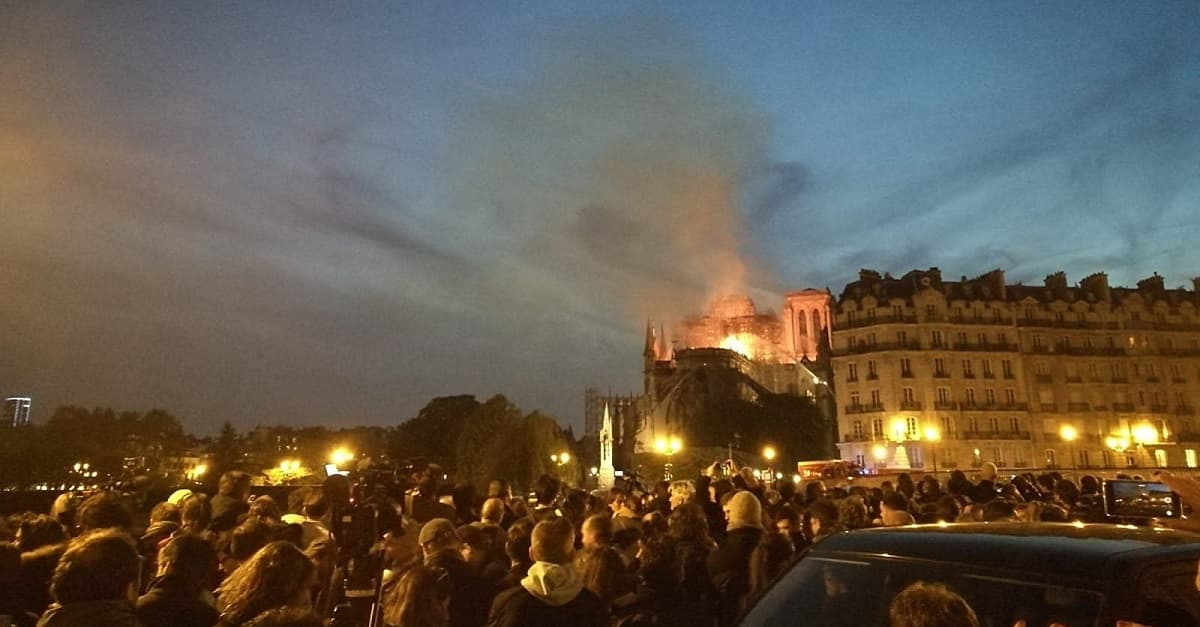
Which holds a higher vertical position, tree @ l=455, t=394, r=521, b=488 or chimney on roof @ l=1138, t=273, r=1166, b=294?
chimney on roof @ l=1138, t=273, r=1166, b=294

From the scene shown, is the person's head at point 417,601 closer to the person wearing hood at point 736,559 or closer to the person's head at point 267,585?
the person's head at point 267,585

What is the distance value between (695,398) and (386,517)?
87.1 meters

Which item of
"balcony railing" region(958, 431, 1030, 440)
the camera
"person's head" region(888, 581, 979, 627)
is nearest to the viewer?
"person's head" region(888, 581, 979, 627)

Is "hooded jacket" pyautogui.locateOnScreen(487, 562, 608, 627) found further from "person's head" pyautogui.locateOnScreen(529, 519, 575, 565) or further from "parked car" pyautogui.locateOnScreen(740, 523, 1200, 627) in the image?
"parked car" pyautogui.locateOnScreen(740, 523, 1200, 627)

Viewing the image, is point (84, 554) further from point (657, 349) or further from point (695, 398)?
point (657, 349)

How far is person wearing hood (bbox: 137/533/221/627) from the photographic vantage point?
4.59 metres

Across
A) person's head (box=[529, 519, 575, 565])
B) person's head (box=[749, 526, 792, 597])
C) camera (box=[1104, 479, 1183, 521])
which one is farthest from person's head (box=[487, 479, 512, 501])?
camera (box=[1104, 479, 1183, 521])

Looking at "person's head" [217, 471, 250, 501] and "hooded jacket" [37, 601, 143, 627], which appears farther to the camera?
"person's head" [217, 471, 250, 501]

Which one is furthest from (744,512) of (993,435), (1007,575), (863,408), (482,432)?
(993,435)

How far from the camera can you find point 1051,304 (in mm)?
79812

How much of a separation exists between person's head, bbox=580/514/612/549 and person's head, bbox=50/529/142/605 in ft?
12.0

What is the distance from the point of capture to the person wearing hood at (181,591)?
4.59 metres

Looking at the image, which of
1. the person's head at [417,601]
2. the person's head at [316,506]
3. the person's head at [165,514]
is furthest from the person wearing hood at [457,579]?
the person's head at [165,514]

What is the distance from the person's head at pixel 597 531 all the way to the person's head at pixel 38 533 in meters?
4.84
